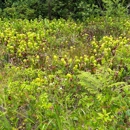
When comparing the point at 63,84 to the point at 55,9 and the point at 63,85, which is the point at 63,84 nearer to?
the point at 63,85

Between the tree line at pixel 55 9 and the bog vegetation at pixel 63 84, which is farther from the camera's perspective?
the tree line at pixel 55 9

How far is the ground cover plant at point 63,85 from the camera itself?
3.42 meters

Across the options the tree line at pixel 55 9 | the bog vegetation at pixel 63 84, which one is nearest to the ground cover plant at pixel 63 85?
the bog vegetation at pixel 63 84

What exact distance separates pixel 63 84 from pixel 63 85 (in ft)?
0.04

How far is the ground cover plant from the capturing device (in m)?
3.42

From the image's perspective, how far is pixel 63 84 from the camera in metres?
4.18

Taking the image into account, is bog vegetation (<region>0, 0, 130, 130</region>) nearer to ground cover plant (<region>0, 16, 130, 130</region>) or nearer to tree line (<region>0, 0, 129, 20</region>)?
ground cover plant (<region>0, 16, 130, 130</region>)

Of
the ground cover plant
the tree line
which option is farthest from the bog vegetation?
the tree line

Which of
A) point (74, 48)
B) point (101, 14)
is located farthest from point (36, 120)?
point (101, 14)

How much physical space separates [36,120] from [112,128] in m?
0.86

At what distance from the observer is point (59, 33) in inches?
268

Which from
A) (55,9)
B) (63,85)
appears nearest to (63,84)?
(63,85)

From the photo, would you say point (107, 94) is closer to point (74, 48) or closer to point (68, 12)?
point (74, 48)

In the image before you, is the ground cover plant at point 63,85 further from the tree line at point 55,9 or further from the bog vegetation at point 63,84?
the tree line at point 55,9
